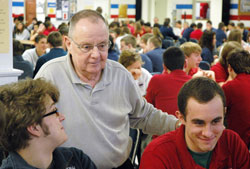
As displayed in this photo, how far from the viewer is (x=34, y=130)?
158 centimetres

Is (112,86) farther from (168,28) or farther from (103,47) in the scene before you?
(168,28)

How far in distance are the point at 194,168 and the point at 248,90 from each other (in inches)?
70.4

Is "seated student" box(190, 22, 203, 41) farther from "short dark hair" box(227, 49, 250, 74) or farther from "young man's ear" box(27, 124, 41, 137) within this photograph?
"young man's ear" box(27, 124, 41, 137)

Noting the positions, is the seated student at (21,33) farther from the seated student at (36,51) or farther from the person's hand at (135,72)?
the person's hand at (135,72)

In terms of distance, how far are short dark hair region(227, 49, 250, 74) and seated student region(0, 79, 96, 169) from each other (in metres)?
2.04

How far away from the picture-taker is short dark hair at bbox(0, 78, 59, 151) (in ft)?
4.99

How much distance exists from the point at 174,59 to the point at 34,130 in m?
2.27

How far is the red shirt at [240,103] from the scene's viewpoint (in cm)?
322

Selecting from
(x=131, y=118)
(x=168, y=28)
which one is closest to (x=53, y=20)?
(x=168, y=28)

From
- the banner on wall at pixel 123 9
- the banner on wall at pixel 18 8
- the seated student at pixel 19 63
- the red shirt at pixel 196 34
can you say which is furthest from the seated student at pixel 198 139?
the banner on wall at pixel 123 9

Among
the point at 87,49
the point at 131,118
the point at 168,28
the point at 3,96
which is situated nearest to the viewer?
the point at 3,96

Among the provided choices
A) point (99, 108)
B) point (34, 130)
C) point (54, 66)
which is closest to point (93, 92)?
point (99, 108)

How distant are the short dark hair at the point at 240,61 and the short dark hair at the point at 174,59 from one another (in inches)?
18.7

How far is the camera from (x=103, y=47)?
2.01m
